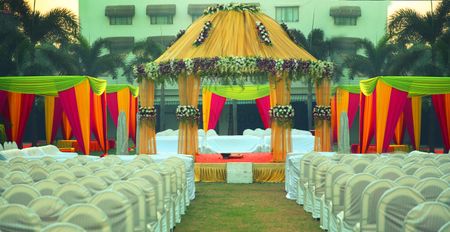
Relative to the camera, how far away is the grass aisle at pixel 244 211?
9.85 meters

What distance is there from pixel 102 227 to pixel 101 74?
29056mm

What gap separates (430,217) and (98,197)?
110 inches

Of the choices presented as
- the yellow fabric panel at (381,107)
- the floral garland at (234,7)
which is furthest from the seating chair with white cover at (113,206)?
the yellow fabric panel at (381,107)

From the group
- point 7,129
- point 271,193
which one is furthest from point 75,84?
point 271,193

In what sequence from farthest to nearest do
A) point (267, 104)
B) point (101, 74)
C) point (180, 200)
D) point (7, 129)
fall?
point (101, 74)
point (267, 104)
point (7, 129)
point (180, 200)

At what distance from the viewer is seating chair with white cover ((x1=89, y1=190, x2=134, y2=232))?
5605 mm

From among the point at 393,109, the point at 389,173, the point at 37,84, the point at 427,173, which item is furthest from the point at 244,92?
the point at 427,173

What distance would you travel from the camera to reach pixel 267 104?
2675 centimetres

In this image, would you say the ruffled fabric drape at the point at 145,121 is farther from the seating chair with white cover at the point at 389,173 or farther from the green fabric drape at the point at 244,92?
the seating chair with white cover at the point at 389,173

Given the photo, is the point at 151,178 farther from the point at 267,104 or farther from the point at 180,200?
the point at 267,104

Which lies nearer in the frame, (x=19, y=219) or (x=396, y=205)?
(x=19, y=219)

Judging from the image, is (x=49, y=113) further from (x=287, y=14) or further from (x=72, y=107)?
(x=287, y=14)

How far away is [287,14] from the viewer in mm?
41344

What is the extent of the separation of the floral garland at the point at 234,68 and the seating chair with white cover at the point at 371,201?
30.4 feet
